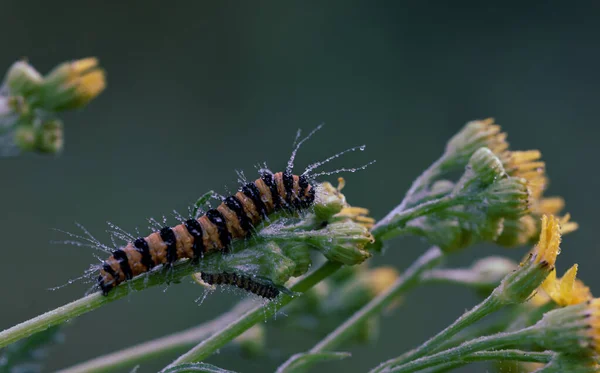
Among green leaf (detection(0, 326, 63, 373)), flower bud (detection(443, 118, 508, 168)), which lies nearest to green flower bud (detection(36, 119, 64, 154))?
green leaf (detection(0, 326, 63, 373))

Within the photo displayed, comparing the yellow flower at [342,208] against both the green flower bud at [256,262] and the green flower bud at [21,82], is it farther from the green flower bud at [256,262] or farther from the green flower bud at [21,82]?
the green flower bud at [21,82]

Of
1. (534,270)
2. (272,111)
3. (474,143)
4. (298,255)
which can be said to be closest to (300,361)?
(298,255)

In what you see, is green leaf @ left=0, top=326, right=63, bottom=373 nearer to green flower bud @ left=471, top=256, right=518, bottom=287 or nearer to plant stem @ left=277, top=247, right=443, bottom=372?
plant stem @ left=277, top=247, right=443, bottom=372

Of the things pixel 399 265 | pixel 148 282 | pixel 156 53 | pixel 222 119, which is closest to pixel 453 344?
pixel 148 282

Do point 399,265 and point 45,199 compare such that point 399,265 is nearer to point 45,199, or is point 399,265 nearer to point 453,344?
point 45,199

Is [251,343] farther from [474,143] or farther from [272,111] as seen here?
[272,111]

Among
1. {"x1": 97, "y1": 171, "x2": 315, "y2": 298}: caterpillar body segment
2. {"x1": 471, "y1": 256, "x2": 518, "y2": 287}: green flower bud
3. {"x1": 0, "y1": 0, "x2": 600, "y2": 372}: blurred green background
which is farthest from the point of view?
{"x1": 0, "y1": 0, "x2": 600, "y2": 372}: blurred green background
